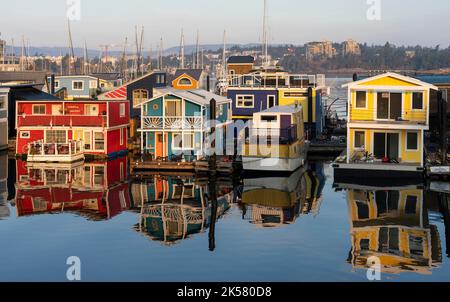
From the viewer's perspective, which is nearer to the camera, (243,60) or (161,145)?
(161,145)

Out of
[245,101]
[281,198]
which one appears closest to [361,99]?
[281,198]

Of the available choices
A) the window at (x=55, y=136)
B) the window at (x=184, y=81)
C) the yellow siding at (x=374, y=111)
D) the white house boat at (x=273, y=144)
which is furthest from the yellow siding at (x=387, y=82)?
the window at (x=184, y=81)

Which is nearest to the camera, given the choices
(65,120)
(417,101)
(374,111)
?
(417,101)

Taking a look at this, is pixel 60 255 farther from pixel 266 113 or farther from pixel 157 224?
pixel 266 113

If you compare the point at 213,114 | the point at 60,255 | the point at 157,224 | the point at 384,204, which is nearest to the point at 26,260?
the point at 60,255

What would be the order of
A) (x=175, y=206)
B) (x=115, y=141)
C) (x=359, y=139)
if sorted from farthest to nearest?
(x=115, y=141), (x=359, y=139), (x=175, y=206)

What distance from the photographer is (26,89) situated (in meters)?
47.8

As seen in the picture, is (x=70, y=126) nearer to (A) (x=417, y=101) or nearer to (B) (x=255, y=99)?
(B) (x=255, y=99)

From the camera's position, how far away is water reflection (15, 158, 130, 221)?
26.0 metres

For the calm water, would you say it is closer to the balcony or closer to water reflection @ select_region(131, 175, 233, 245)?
water reflection @ select_region(131, 175, 233, 245)


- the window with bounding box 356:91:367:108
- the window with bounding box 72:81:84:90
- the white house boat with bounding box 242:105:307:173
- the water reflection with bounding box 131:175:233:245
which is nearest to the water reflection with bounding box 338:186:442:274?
the white house boat with bounding box 242:105:307:173

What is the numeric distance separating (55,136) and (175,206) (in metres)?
16.2

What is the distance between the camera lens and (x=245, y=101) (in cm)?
4772

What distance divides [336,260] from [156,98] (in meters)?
21.3
